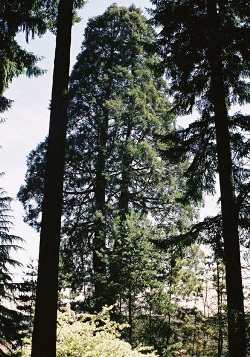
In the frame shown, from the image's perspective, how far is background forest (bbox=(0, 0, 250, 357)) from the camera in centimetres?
604

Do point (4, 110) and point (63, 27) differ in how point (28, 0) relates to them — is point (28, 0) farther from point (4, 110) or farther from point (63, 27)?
point (4, 110)

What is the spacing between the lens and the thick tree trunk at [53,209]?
4.54 metres

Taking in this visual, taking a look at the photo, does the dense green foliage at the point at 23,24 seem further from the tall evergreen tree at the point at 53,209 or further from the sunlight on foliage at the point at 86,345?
the sunlight on foliage at the point at 86,345

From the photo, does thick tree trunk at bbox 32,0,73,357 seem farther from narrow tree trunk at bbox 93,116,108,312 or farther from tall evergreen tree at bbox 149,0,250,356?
narrow tree trunk at bbox 93,116,108,312

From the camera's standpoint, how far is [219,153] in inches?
257

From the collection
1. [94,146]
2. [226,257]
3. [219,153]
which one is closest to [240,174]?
[219,153]

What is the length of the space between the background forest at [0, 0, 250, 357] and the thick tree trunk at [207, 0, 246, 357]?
20 millimetres

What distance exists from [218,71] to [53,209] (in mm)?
4176

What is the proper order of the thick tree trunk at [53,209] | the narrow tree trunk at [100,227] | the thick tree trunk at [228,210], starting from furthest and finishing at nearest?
the narrow tree trunk at [100,227]
the thick tree trunk at [228,210]
the thick tree trunk at [53,209]

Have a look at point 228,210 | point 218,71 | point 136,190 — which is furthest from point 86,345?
point 136,190

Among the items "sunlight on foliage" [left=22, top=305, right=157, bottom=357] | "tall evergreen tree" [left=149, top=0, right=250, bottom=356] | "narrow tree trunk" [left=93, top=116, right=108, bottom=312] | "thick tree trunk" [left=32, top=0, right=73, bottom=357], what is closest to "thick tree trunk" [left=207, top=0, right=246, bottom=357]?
"tall evergreen tree" [left=149, top=0, right=250, bottom=356]

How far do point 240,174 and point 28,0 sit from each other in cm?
539

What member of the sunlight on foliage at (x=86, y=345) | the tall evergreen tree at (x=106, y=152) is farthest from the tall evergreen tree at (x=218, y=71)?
the tall evergreen tree at (x=106, y=152)

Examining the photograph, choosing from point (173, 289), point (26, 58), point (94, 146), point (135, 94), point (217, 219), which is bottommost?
point (173, 289)
